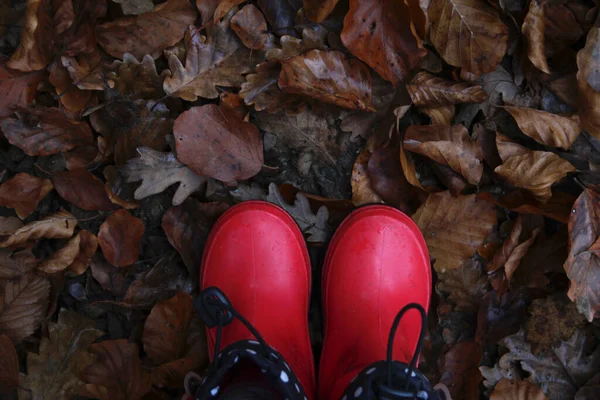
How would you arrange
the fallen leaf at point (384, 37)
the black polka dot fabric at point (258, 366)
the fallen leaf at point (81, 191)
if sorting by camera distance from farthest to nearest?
1. the fallen leaf at point (81, 191)
2. the fallen leaf at point (384, 37)
3. the black polka dot fabric at point (258, 366)

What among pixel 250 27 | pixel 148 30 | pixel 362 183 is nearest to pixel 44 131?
pixel 148 30

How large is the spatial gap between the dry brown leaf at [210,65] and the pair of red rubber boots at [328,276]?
0.33 metres

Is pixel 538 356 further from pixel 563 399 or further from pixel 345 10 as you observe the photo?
pixel 345 10

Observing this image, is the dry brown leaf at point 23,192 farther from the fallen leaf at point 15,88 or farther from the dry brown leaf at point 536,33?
the dry brown leaf at point 536,33

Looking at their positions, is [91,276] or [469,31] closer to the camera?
[469,31]

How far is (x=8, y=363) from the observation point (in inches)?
49.1

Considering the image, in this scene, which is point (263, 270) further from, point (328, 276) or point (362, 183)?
point (362, 183)

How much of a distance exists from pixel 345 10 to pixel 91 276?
3.19 ft

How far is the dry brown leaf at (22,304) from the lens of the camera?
4.15ft

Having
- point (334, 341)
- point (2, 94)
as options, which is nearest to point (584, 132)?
point (334, 341)

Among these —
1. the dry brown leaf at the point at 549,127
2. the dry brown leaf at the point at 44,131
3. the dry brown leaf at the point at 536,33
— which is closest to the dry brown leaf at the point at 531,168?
the dry brown leaf at the point at 549,127

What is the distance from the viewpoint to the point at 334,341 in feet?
4.28

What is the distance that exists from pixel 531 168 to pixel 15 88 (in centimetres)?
131

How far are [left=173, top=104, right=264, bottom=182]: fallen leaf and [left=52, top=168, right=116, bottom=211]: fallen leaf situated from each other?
241 millimetres
